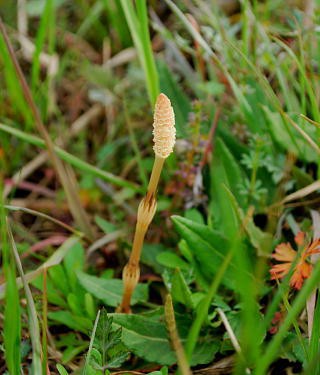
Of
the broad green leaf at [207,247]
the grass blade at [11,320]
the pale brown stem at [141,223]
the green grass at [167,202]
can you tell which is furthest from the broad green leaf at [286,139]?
the grass blade at [11,320]

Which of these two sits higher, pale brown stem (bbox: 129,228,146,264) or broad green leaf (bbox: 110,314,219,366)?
pale brown stem (bbox: 129,228,146,264)

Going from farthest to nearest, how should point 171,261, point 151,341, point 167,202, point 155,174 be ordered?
point 167,202, point 171,261, point 151,341, point 155,174

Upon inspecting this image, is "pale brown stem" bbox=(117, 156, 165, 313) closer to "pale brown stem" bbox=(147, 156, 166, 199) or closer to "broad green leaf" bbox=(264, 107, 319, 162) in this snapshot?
"pale brown stem" bbox=(147, 156, 166, 199)

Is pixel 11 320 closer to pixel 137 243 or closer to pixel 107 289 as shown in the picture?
pixel 137 243

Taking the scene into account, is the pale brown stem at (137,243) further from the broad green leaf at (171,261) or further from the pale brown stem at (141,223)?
the broad green leaf at (171,261)

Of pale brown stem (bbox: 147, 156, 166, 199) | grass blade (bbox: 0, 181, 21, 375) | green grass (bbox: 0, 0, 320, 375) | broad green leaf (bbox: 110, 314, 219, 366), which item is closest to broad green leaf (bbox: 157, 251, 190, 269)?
green grass (bbox: 0, 0, 320, 375)

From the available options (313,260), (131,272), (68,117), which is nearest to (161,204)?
(131,272)

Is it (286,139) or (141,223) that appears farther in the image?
(286,139)

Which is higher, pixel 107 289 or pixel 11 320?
pixel 11 320

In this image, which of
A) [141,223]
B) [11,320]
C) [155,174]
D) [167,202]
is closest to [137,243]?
[141,223]
